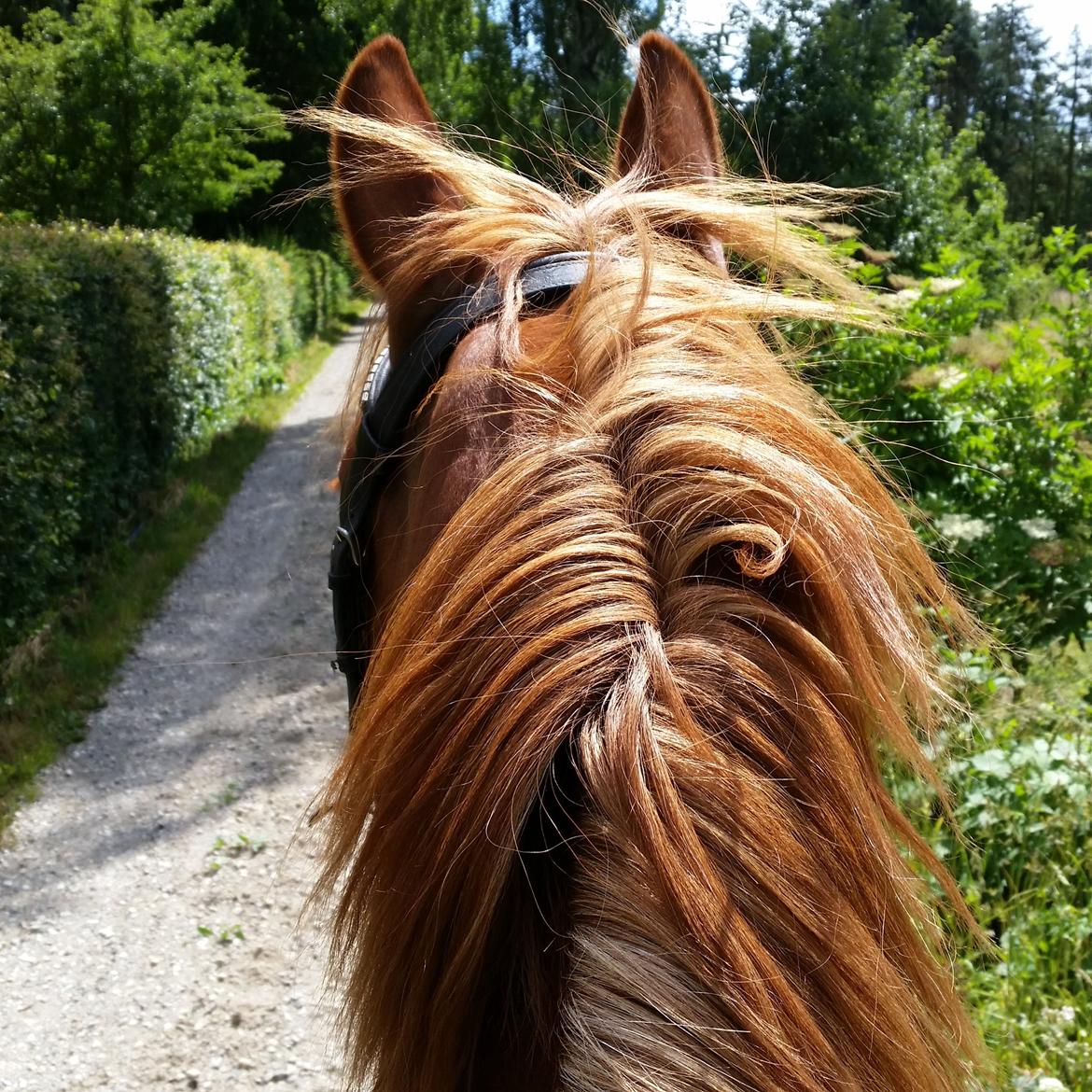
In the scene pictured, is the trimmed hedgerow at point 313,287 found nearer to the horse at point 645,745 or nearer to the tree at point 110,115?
the tree at point 110,115

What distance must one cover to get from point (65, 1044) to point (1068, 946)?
10.6ft

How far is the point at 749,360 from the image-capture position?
39.1 inches

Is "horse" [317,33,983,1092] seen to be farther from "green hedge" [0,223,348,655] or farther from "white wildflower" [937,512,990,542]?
"green hedge" [0,223,348,655]

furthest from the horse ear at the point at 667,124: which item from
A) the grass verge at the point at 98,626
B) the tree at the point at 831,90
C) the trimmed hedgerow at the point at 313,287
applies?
the trimmed hedgerow at the point at 313,287

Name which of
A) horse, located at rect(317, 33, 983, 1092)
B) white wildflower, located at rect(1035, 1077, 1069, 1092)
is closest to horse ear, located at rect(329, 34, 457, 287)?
horse, located at rect(317, 33, 983, 1092)

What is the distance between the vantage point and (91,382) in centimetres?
654

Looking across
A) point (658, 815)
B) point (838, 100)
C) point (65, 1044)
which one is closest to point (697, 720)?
point (658, 815)

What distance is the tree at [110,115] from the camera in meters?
10.5

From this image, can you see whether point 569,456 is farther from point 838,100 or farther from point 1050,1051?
point 838,100

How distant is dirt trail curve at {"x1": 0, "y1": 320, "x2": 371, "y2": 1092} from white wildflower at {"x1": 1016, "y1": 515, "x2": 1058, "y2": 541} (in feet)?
8.77

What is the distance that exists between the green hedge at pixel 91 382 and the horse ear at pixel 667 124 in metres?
4.71

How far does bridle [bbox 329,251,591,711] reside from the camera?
1.22 metres

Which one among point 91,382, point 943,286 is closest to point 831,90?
point 943,286

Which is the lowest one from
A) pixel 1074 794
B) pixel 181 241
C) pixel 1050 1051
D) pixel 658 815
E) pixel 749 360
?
pixel 1050 1051
